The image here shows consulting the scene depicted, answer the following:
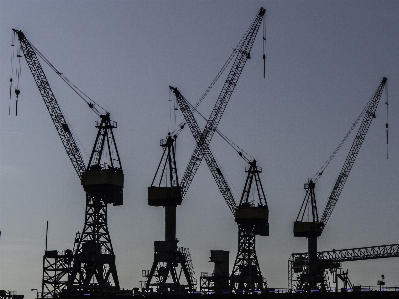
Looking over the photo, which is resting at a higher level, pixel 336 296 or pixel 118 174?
pixel 118 174

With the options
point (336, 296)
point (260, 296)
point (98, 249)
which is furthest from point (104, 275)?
point (336, 296)

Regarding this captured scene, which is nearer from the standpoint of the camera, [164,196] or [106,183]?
[106,183]

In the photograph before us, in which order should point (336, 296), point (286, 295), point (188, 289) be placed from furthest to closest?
point (188, 289) → point (286, 295) → point (336, 296)

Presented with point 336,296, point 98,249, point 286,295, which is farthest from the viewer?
point 98,249

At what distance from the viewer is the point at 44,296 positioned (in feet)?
618

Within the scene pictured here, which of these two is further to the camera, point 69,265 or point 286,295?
point 69,265

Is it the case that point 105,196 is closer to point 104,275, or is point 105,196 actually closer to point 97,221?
point 97,221

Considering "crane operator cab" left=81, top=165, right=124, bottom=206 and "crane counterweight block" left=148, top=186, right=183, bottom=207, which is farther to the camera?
"crane counterweight block" left=148, top=186, right=183, bottom=207

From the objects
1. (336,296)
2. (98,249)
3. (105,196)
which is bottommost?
(336,296)

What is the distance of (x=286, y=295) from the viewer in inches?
6634

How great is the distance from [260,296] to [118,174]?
41.9 m

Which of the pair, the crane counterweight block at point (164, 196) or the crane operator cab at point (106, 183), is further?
the crane counterweight block at point (164, 196)

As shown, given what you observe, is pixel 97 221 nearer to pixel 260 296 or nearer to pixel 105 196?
pixel 105 196

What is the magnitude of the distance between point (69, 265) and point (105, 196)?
18.1m
